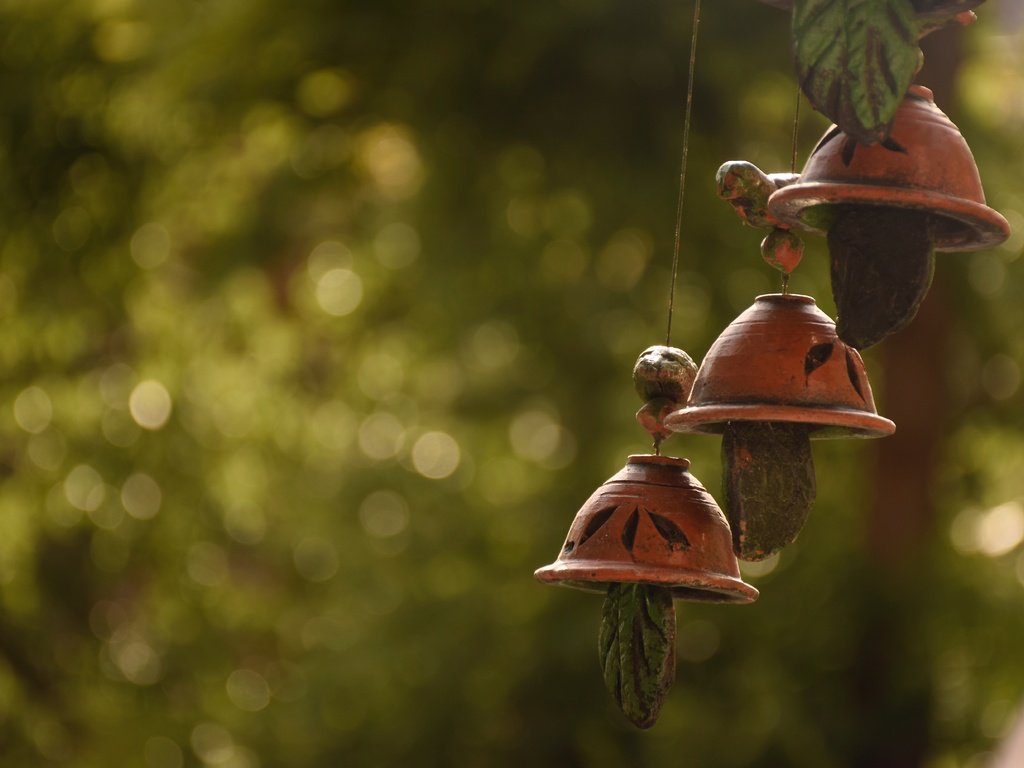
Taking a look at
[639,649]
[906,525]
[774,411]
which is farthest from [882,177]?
[906,525]

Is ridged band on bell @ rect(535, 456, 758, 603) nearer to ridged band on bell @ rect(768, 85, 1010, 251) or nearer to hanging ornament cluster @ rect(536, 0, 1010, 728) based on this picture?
hanging ornament cluster @ rect(536, 0, 1010, 728)

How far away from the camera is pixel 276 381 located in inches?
267

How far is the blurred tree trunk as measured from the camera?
452 cm

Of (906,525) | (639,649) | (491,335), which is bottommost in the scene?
(906,525)

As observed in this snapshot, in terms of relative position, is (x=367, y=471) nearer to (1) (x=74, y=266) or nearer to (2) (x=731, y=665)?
(1) (x=74, y=266)

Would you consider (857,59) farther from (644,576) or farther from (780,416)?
(644,576)

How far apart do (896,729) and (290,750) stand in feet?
7.18

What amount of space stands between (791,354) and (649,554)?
9.1 inches

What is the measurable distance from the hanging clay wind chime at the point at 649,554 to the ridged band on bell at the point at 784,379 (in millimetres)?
69

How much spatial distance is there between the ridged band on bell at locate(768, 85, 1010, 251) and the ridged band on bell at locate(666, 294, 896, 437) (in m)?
0.17

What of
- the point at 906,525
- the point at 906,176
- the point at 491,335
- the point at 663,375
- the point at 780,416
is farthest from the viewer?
the point at 491,335

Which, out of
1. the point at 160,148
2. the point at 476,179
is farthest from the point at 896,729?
the point at 160,148

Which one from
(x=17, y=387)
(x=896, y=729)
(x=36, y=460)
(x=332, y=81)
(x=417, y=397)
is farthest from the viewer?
(x=417, y=397)

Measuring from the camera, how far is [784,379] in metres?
1.36
